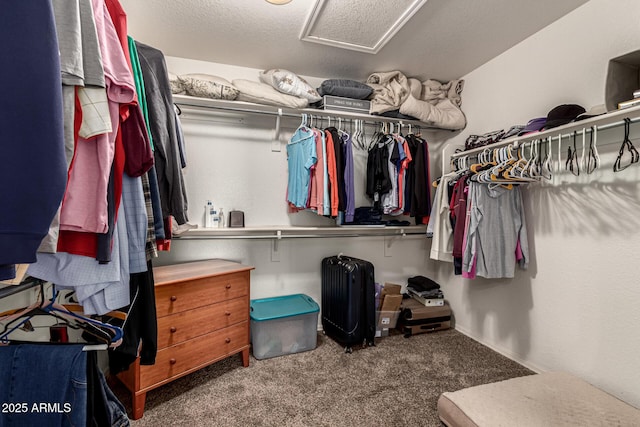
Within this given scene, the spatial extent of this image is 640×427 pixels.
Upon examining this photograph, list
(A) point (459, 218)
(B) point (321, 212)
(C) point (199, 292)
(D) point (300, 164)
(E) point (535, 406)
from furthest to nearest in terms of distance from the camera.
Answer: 1. (D) point (300, 164)
2. (B) point (321, 212)
3. (A) point (459, 218)
4. (C) point (199, 292)
5. (E) point (535, 406)

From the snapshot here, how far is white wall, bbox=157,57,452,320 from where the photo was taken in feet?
8.29

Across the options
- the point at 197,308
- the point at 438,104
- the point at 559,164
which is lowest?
the point at 197,308

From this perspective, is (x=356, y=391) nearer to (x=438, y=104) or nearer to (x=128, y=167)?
(x=128, y=167)

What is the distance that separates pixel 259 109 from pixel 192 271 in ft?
4.61

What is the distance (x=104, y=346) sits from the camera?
0.79 meters

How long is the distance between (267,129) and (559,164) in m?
2.24

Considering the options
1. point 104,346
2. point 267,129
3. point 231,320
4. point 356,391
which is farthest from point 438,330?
Answer: point 104,346

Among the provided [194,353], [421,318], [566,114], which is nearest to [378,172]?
[566,114]

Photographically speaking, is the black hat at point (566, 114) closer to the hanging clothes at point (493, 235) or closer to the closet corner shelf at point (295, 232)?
the hanging clothes at point (493, 235)

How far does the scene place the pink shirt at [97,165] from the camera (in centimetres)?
71

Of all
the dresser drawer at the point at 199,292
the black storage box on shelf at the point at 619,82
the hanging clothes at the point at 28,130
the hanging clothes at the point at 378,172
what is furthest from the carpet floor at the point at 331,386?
the black storage box on shelf at the point at 619,82

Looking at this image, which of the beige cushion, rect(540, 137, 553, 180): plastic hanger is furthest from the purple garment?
rect(540, 137, 553, 180): plastic hanger

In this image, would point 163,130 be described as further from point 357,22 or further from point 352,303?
point 352,303

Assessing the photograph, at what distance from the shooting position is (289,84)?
242 centimetres
